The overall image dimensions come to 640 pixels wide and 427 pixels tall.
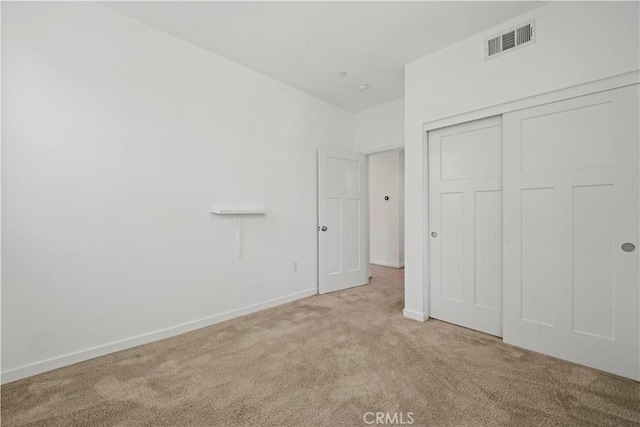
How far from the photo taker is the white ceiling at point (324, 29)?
2.31 metres

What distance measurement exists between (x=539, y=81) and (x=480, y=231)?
1.34 meters

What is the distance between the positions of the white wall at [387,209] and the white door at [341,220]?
1750 mm

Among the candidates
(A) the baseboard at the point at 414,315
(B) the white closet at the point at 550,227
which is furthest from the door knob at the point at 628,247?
(A) the baseboard at the point at 414,315

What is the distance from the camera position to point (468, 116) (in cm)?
273

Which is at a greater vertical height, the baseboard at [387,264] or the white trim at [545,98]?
the white trim at [545,98]

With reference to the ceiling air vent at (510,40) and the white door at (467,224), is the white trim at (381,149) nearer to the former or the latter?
the white door at (467,224)

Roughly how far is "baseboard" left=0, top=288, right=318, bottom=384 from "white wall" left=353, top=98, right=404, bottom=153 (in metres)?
2.69

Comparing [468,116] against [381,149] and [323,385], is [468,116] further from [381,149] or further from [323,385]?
[323,385]

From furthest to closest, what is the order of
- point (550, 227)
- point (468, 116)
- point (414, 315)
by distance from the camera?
1. point (414, 315)
2. point (468, 116)
3. point (550, 227)

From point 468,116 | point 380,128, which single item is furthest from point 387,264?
point 468,116

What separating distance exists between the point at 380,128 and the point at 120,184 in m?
3.41

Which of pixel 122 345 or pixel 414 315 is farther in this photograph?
pixel 414 315

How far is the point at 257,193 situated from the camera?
133 inches

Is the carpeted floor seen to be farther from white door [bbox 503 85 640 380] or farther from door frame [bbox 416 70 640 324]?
door frame [bbox 416 70 640 324]
